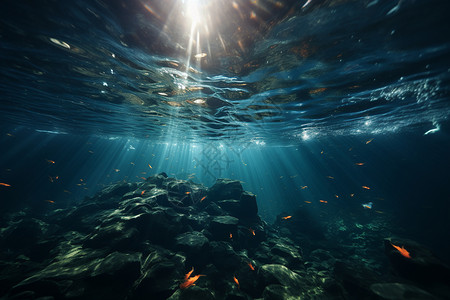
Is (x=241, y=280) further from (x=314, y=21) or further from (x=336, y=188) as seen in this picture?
(x=336, y=188)

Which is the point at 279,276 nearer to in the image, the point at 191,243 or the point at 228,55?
the point at 191,243

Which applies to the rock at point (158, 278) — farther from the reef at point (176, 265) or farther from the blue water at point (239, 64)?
the blue water at point (239, 64)

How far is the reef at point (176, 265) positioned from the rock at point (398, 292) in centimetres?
3

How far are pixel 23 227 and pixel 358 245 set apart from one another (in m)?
29.2

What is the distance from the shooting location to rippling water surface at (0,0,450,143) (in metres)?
5.45

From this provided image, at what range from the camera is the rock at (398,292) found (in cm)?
513

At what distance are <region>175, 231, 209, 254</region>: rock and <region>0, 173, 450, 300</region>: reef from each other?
0.05 meters

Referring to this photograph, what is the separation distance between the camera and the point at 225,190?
15.5 meters

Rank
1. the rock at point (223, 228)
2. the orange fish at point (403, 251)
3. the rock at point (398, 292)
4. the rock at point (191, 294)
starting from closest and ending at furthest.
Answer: the rock at point (398, 292), the rock at point (191, 294), the orange fish at point (403, 251), the rock at point (223, 228)

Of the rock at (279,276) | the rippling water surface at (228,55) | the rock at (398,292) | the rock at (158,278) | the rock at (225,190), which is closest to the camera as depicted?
the rock at (398,292)

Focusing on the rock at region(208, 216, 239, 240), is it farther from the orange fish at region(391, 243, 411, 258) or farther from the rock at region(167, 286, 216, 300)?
the orange fish at region(391, 243, 411, 258)

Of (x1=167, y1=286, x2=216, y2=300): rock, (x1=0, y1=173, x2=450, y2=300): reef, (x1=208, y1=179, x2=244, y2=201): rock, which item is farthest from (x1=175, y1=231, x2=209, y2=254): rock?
(x1=208, y1=179, x2=244, y2=201): rock

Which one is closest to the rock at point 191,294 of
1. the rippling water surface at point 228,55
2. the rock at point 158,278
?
the rock at point 158,278

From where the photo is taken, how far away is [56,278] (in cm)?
Answer: 534
